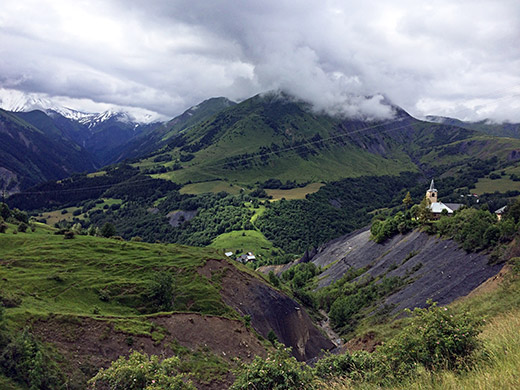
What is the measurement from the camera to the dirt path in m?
73.7

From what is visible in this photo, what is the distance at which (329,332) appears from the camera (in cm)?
8075

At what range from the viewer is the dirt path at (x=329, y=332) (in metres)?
73.7

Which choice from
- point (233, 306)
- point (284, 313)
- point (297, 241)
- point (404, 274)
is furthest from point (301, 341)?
point (297, 241)

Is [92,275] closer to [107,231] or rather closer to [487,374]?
[107,231]

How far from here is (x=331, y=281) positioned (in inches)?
4247

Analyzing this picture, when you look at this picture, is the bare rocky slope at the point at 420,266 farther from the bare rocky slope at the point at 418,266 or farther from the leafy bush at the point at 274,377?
the leafy bush at the point at 274,377

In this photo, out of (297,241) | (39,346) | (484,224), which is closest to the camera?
(39,346)

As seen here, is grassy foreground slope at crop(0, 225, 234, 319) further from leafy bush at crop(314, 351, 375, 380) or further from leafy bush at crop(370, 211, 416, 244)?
leafy bush at crop(370, 211, 416, 244)

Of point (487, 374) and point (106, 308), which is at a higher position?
point (487, 374)

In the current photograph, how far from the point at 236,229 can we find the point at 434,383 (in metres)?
185

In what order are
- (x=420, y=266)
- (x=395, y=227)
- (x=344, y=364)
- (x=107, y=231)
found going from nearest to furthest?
(x=344, y=364) → (x=420, y=266) → (x=107, y=231) → (x=395, y=227)

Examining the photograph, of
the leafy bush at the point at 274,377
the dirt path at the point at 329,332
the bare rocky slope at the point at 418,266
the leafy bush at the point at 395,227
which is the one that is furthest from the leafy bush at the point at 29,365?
the leafy bush at the point at 395,227

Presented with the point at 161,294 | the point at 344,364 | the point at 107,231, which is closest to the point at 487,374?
the point at 344,364

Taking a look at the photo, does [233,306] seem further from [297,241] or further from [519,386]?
[297,241]
